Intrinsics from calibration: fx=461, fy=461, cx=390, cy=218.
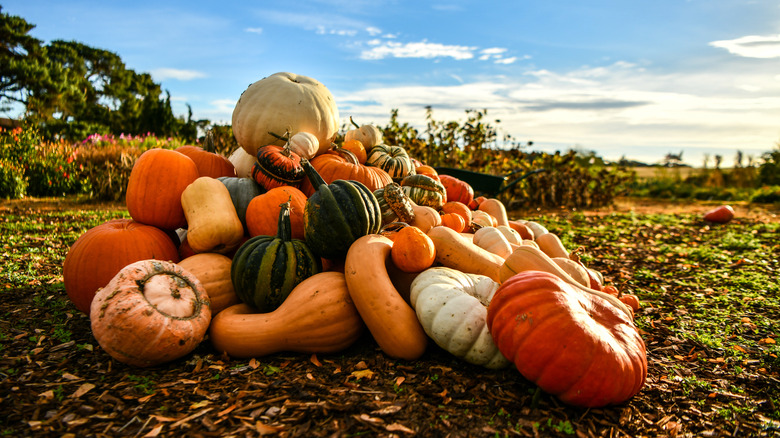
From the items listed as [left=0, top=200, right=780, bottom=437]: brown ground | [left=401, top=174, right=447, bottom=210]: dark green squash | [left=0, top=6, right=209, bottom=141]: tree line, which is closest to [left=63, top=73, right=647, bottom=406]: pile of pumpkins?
[left=0, top=200, right=780, bottom=437]: brown ground

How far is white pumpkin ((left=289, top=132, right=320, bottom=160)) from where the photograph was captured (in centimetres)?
430

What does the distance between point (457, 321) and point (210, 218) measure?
6.47 feet

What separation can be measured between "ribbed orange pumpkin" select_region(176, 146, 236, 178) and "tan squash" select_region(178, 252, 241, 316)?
1.41 metres

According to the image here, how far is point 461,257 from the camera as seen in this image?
11.0ft

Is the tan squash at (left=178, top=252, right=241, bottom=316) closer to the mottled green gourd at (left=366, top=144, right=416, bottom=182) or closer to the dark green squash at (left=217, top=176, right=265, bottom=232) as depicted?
the dark green squash at (left=217, top=176, right=265, bottom=232)

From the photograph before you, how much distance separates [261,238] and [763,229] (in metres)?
9.16

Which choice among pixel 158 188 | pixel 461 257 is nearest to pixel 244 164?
pixel 158 188

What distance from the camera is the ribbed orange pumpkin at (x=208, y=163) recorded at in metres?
4.44

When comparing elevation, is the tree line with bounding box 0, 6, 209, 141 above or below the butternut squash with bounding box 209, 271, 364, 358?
above

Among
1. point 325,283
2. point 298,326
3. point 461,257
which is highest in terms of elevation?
point 461,257

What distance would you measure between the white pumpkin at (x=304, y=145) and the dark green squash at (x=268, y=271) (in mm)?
1388

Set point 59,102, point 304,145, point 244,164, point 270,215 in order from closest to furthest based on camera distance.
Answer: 1. point 270,215
2. point 304,145
3. point 244,164
4. point 59,102

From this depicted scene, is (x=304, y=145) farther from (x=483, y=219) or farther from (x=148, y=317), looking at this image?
(x=148, y=317)

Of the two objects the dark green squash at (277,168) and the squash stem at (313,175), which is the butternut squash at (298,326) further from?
the dark green squash at (277,168)
